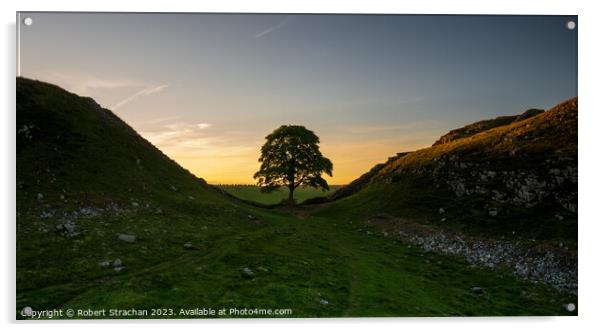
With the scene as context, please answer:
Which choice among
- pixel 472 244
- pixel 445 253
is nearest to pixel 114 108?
pixel 445 253

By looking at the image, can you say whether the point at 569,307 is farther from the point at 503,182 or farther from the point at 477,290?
the point at 503,182

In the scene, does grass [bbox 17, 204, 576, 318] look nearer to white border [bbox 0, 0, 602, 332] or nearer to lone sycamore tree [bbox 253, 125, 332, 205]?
white border [bbox 0, 0, 602, 332]

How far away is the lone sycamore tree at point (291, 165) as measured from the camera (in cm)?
4359

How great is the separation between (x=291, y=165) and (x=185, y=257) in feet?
100

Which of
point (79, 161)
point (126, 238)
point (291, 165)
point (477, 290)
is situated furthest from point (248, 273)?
point (291, 165)

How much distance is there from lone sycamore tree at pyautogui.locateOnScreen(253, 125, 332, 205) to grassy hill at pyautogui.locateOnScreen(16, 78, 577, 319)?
1728 centimetres

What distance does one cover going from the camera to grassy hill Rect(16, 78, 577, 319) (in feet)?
40.0

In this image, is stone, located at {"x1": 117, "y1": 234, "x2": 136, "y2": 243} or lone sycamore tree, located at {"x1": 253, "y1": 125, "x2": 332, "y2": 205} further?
lone sycamore tree, located at {"x1": 253, "y1": 125, "x2": 332, "y2": 205}

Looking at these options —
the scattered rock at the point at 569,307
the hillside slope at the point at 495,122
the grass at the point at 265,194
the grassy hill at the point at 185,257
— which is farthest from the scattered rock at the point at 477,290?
the grass at the point at 265,194

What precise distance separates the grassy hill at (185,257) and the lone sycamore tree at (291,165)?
56.7ft

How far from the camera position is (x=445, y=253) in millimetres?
20328

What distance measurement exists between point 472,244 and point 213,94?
1757 centimetres

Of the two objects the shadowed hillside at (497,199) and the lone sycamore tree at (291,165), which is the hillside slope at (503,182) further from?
the lone sycamore tree at (291,165)

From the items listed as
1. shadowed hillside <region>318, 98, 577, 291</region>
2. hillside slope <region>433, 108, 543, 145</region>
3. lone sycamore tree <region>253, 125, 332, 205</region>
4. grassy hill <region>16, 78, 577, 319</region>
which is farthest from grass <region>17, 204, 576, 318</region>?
lone sycamore tree <region>253, 125, 332, 205</region>
